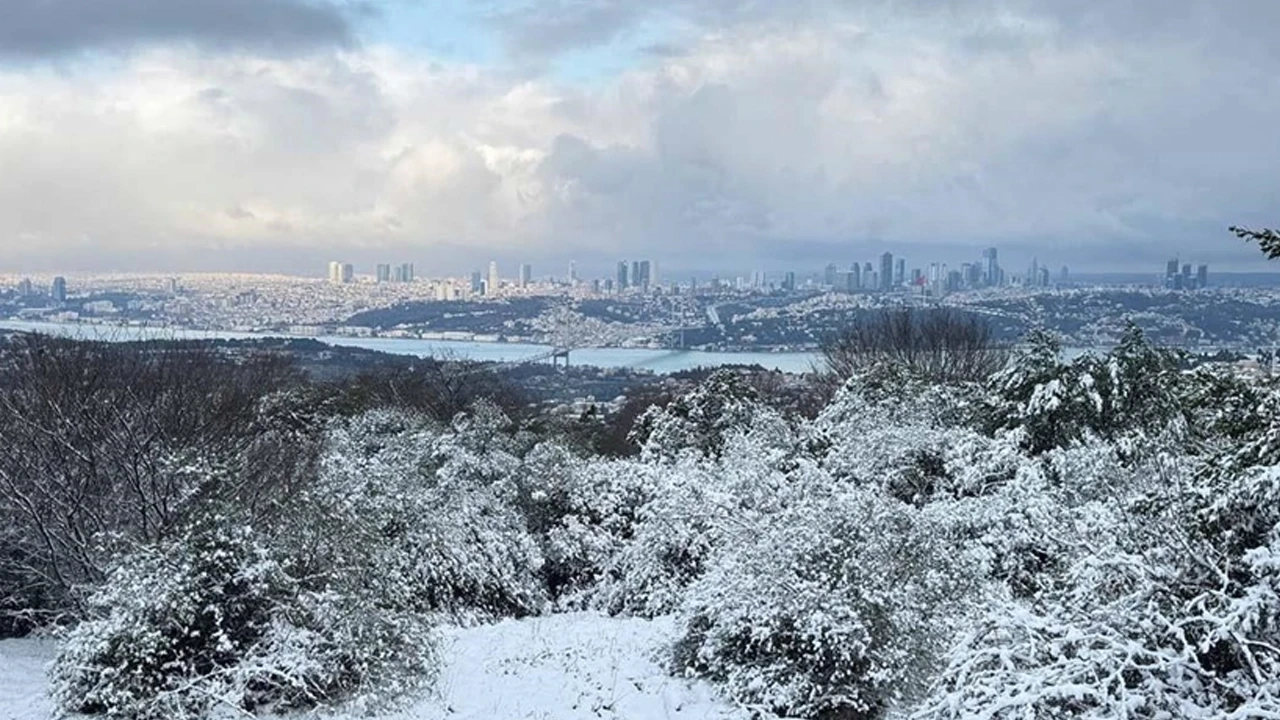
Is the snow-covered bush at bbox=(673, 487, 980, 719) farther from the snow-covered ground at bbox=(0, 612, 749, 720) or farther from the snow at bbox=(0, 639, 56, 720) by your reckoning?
the snow at bbox=(0, 639, 56, 720)

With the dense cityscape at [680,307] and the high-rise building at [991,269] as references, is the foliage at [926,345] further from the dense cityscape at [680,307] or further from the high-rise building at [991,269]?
the high-rise building at [991,269]

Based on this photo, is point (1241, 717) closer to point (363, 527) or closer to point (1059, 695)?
point (1059, 695)

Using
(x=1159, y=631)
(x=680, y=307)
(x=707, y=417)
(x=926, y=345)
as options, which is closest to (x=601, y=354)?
(x=680, y=307)

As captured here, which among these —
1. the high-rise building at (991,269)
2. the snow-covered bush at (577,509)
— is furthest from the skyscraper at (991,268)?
the snow-covered bush at (577,509)

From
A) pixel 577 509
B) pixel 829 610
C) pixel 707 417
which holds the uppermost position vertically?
pixel 829 610

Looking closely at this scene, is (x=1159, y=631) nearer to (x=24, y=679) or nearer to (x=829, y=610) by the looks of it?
(x=829, y=610)

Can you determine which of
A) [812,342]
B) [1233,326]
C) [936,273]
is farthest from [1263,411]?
[936,273]
